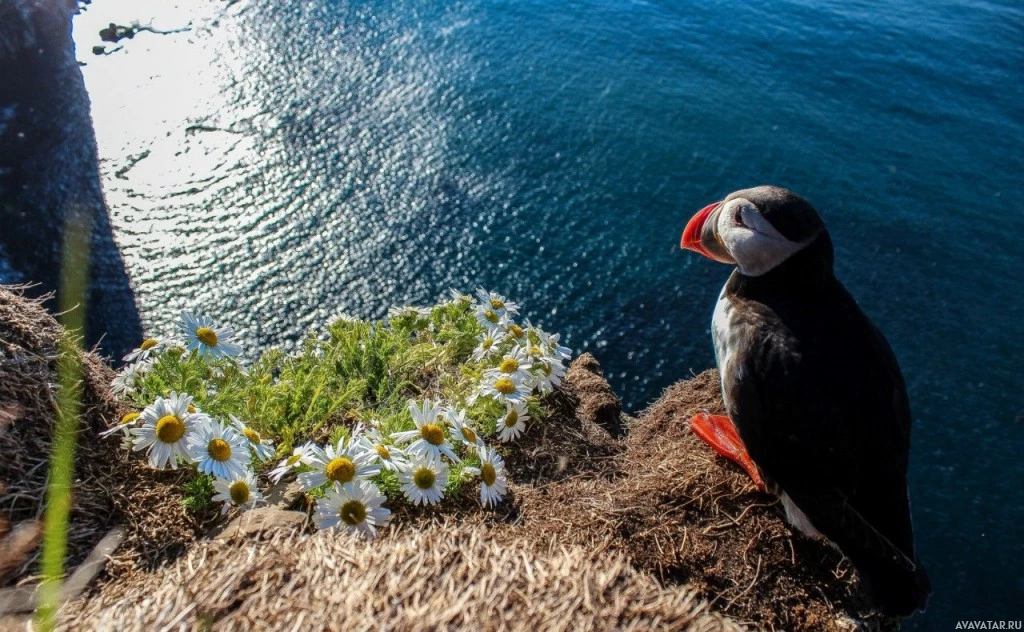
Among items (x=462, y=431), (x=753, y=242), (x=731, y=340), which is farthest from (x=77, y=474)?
(x=753, y=242)

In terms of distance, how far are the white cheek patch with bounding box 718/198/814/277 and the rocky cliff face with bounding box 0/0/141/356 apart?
992 centimetres

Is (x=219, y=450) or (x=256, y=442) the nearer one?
(x=219, y=450)

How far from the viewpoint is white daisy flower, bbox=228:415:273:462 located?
4.86 m

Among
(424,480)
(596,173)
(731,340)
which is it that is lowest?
(596,173)

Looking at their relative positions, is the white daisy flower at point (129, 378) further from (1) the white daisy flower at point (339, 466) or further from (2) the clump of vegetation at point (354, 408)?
(1) the white daisy flower at point (339, 466)

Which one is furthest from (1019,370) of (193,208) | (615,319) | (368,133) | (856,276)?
(193,208)

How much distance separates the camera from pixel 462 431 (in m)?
5.23

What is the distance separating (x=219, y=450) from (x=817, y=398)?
11.1ft

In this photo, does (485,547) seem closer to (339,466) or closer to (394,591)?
(394,591)

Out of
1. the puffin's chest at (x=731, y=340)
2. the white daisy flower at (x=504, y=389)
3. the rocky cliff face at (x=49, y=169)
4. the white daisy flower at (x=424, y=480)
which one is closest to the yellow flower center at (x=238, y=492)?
the white daisy flower at (x=424, y=480)

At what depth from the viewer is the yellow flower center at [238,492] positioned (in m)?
4.50

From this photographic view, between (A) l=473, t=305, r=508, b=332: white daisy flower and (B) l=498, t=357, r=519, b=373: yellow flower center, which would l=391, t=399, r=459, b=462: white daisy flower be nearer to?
(B) l=498, t=357, r=519, b=373: yellow flower center

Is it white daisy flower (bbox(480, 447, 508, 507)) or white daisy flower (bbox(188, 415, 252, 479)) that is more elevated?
white daisy flower (bbox(188, 415, 252, 479))

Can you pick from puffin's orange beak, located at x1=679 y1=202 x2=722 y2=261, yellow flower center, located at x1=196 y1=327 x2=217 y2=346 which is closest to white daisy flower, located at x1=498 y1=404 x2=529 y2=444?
puffin's orange beak, located at x1=679 y1=202 x2=722 y2=261
